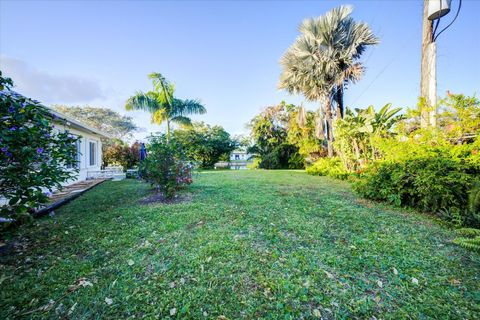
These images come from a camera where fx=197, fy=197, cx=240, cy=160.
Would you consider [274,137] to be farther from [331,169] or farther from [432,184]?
[432,184]

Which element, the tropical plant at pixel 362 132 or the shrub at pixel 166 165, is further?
the tropical plant at pixel 362 132

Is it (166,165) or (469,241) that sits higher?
(166,165)

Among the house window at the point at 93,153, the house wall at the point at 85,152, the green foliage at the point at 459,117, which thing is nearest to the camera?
the green foliage at the point at 459,117

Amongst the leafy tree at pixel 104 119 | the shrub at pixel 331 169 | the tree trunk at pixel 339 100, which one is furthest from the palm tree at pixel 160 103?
the leafy tree at pixel 104 119

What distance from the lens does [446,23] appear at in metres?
5.23

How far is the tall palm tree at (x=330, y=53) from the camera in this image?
1077cm

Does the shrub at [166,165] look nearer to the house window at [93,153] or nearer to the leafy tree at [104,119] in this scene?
the house window at [93,153]

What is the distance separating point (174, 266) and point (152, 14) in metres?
11.3

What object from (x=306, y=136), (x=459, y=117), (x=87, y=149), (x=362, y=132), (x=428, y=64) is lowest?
(x=87, y=149)

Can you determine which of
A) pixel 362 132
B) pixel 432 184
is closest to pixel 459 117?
pixel 432 184

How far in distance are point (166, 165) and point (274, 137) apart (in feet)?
50.3

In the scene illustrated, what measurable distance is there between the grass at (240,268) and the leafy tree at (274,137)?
14663 mm

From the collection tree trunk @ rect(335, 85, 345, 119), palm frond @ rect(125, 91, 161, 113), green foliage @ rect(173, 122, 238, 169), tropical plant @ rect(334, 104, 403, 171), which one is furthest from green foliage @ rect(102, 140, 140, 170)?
tree trunk @ rect(335, 85, 345, 119)

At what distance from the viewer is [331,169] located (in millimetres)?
10383
